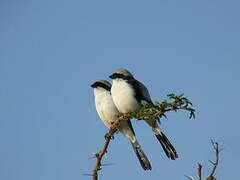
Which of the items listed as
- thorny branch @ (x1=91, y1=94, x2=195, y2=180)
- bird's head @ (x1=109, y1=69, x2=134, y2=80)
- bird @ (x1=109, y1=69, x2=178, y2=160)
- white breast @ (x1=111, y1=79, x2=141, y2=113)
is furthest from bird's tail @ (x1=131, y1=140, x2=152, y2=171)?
thorny branch @ (x1=91, y1=94, x2=195, y2=180)

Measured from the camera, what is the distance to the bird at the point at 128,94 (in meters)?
8.91

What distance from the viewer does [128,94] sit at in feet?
29.5

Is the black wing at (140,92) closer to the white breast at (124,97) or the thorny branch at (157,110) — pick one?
the white breast at (124,97)

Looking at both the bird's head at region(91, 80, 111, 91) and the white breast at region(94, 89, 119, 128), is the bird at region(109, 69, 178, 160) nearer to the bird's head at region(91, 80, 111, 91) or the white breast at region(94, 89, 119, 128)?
the white breast at region(94, 89, 119, 128)

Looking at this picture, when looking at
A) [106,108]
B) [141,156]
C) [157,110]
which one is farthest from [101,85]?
[157,110]

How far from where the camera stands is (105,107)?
9938 millimetres

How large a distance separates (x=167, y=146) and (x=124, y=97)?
5.22 feet

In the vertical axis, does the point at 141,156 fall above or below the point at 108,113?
below

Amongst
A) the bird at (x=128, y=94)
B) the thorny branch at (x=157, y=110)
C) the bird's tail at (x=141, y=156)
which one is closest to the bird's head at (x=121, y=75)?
the bird at (x=128, y=94)

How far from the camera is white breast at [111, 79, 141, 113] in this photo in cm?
891

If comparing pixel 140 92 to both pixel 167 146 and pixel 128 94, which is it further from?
pixel 167 146

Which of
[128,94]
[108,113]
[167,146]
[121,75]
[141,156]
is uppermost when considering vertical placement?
[121,75]

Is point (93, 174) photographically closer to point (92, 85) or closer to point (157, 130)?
point (157, 130)

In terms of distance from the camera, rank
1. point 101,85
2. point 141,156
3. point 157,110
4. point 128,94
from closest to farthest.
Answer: point 157,110 → point 141,156 → point 128,94 → point 101,85
